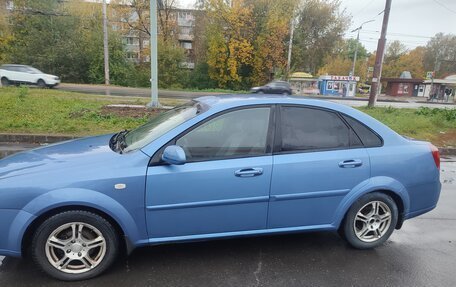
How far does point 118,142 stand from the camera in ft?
11.3

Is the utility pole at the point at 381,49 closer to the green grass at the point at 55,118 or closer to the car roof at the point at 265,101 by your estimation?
the green grass at the point at 55,118

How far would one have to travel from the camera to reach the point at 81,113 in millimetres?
10211

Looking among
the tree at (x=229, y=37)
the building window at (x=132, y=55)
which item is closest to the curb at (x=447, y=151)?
the tree at (x=229, y=37)

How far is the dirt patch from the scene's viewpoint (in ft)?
33.9

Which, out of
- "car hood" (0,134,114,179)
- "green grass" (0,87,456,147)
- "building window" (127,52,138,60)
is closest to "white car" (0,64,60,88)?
"green grass" (0,87,456,147)

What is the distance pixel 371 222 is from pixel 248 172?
150 centimetres

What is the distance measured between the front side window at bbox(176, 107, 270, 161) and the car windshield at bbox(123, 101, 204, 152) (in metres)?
0.21

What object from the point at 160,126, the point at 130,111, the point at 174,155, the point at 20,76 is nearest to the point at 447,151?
the point at 160,126

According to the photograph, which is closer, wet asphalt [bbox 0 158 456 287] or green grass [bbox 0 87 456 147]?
wet asphalt [bbox 0 158 456 287]

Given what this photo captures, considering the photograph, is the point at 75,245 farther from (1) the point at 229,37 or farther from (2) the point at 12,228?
(1) the point at 229,37

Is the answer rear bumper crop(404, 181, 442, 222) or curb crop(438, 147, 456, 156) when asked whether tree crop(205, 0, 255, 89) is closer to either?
curb crop(438, 147, 456, 156)

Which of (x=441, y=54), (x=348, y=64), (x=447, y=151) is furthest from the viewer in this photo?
(x=348, y=64)

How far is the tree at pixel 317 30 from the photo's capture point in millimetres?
39969

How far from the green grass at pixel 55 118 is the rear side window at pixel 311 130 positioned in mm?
6675
